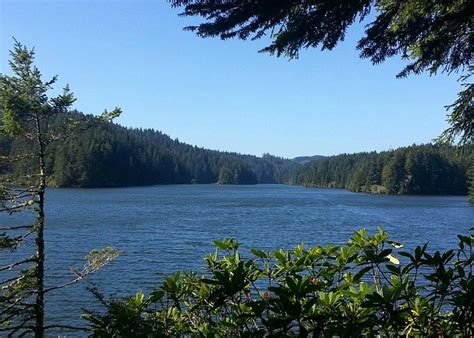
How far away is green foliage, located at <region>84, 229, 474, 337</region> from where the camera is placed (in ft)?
7.43

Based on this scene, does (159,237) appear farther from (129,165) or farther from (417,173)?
(129,165)

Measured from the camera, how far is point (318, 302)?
2504 mm

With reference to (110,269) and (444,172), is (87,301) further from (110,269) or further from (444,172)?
(444,172)

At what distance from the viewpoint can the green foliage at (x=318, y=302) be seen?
89.2 inches

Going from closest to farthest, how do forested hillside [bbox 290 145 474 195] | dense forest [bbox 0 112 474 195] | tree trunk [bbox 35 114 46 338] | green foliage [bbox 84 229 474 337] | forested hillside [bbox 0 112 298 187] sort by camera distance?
green foliage [bbox 84 229 474 337]
tree trunk [bbox 35 114 46 338]
forested hillside [bbox 0 112 298 187]
dense forest [bbox 0 112 474 195]
forested hillside [bbox 290 145 474 195]

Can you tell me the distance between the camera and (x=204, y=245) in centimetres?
2612

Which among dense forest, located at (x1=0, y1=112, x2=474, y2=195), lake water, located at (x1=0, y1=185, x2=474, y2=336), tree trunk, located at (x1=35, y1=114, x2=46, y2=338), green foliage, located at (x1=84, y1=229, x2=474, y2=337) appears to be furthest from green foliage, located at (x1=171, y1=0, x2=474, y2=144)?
dense forest, located at (x1=0, y1=112, x2=474, y2=195)

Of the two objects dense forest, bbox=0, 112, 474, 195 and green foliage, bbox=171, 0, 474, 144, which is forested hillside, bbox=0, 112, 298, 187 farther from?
green foliage, bbox=171, 0, 474, 144

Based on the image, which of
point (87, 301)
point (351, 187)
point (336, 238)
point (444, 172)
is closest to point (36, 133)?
point (87, 301)

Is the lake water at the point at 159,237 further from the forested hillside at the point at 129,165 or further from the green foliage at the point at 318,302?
the forested hillside at the point at 129,165

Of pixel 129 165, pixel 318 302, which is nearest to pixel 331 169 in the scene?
pixel 129 165

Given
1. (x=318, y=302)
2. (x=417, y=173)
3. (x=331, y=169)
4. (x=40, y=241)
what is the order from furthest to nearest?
1. (x=331, y=169)
2. (x=417, y=173)
3. (x=40, y=241)
4. (x=318, y=302)

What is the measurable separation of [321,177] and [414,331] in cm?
15792

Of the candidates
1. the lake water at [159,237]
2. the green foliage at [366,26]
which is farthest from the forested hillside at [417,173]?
the green foliage at [366,26]
